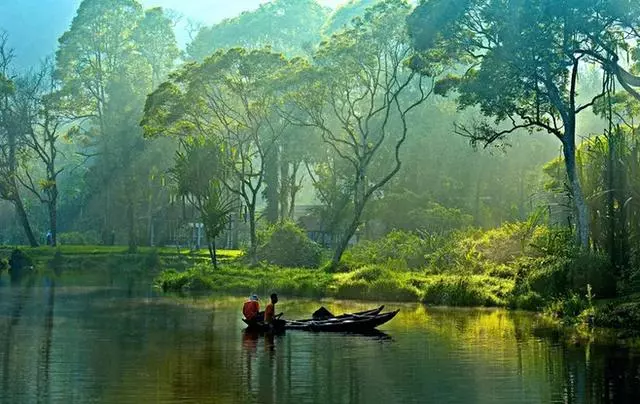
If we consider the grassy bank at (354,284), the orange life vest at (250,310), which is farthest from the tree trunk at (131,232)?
the orange life vest at (250,310)

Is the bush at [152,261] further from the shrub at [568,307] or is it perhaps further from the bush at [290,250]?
the shrub at [568,307]

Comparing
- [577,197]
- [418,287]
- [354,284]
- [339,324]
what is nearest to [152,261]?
[354,284]

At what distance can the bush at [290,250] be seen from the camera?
5534 cm

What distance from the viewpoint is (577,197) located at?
34281 millimetres

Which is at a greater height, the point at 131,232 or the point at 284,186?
the point at 284,186

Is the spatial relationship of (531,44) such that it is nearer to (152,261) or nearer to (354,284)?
(354,284)

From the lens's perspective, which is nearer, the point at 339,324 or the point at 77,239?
the point at 339,324

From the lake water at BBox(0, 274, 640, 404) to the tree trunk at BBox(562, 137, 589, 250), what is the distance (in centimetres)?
389

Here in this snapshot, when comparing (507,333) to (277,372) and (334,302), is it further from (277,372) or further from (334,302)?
(334,302)

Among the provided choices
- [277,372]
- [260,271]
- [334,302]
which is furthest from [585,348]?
[260,271]

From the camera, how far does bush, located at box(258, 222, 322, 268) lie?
55.3 metres

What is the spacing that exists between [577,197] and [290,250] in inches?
972

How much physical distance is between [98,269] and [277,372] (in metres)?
49.7

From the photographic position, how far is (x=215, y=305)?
125 ft
